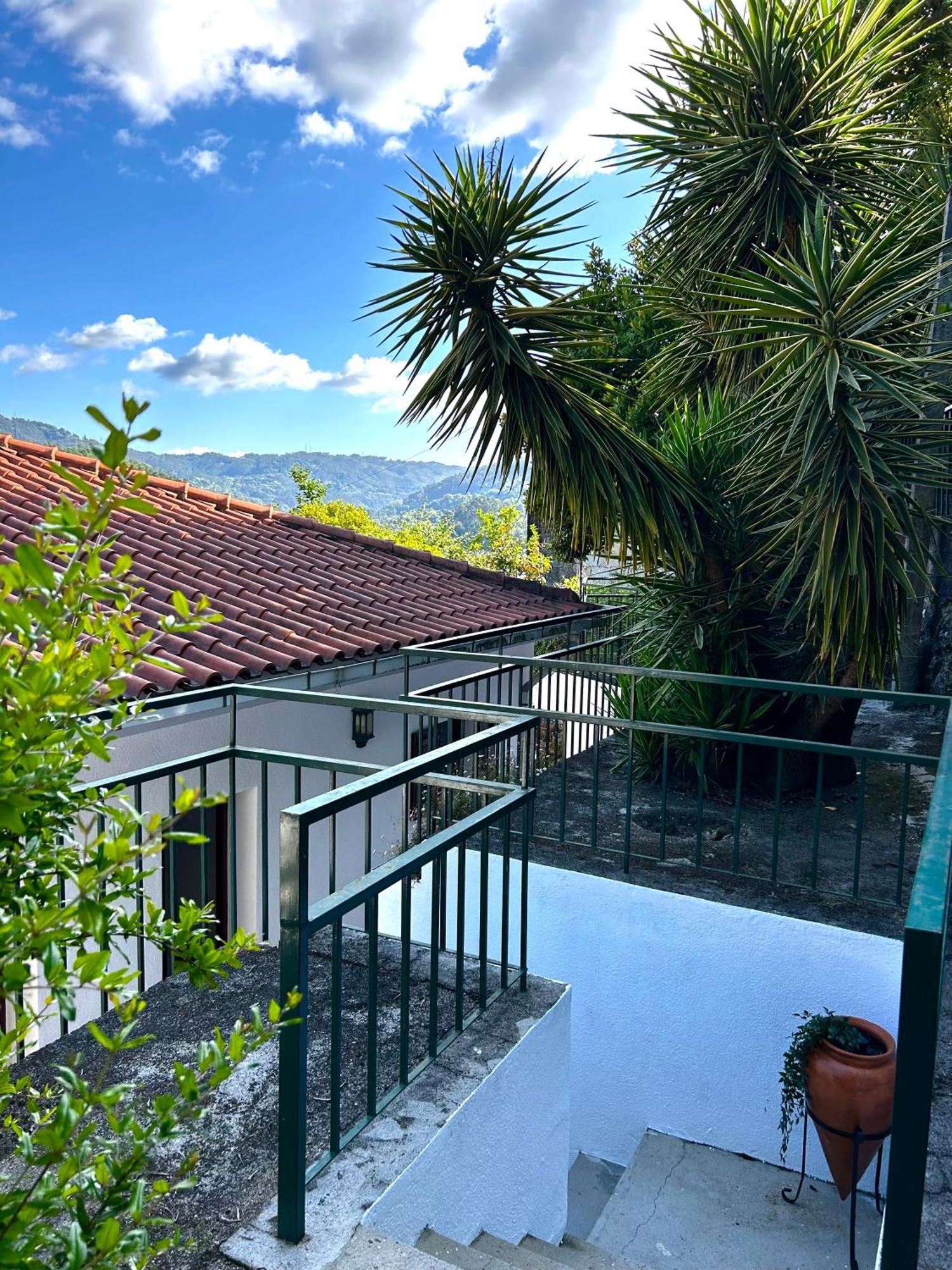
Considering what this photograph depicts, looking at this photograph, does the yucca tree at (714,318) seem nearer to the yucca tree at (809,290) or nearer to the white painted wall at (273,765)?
the yucca tree at (809,290)

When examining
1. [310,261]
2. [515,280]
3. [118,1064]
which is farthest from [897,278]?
[310,261]

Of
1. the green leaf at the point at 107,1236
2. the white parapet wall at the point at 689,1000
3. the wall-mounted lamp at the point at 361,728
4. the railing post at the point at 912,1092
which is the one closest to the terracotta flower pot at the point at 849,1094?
the white parapet wall at the point at 689,1000

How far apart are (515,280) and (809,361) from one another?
2616 mm

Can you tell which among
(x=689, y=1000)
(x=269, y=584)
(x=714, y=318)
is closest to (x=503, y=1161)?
(x=689, y=1000)

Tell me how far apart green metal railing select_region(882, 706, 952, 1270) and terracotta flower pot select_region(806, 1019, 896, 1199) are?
272cm

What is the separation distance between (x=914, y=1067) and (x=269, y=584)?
7693 mm

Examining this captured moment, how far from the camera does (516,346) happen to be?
23.6 ft

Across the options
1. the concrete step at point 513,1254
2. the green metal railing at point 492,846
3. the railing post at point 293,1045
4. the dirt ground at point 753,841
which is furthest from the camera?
the dirt ground at point 753,841

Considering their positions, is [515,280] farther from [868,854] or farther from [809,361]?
[868,854]

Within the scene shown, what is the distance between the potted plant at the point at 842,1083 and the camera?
4020 millimetres

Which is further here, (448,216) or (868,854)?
(448,216)

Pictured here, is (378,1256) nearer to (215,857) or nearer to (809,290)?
(215,857)

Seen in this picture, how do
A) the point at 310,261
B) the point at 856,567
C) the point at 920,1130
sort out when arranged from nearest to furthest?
the point at 920,1130, the point at 856,567, the point at 310,261

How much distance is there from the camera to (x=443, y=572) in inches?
462
